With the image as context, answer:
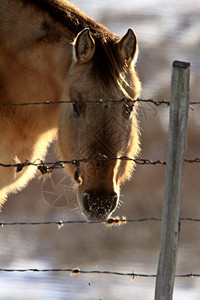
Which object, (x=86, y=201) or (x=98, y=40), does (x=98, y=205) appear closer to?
(x=86, y=201)

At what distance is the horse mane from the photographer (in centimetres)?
371

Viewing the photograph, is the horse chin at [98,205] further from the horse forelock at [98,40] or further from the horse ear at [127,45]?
the horse ear at [127,45]

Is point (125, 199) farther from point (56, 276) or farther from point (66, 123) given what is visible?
point (66, 123)

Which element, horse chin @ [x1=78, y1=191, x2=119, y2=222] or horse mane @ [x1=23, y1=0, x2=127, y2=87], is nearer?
horse chin @ [x1=78, y1=191, x2=119, y2=222]

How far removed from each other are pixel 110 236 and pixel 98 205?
459 cm

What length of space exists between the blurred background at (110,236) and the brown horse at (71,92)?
0.43 metres

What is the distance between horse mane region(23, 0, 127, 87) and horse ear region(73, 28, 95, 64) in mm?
68

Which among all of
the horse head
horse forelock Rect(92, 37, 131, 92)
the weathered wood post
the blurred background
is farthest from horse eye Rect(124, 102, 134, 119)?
the weathered wood post

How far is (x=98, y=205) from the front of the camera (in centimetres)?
343

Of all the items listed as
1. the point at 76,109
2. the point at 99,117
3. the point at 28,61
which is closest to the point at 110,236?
the point at 28,61

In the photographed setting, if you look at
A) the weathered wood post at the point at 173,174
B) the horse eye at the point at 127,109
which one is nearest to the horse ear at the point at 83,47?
the horse eye at the point at 127,109

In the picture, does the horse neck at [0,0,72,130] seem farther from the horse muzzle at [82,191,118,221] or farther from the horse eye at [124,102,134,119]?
the horse muzzle at [82,191,118,221]

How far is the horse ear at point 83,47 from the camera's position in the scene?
3625 millimetres

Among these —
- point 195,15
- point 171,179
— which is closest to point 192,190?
point 171,179
